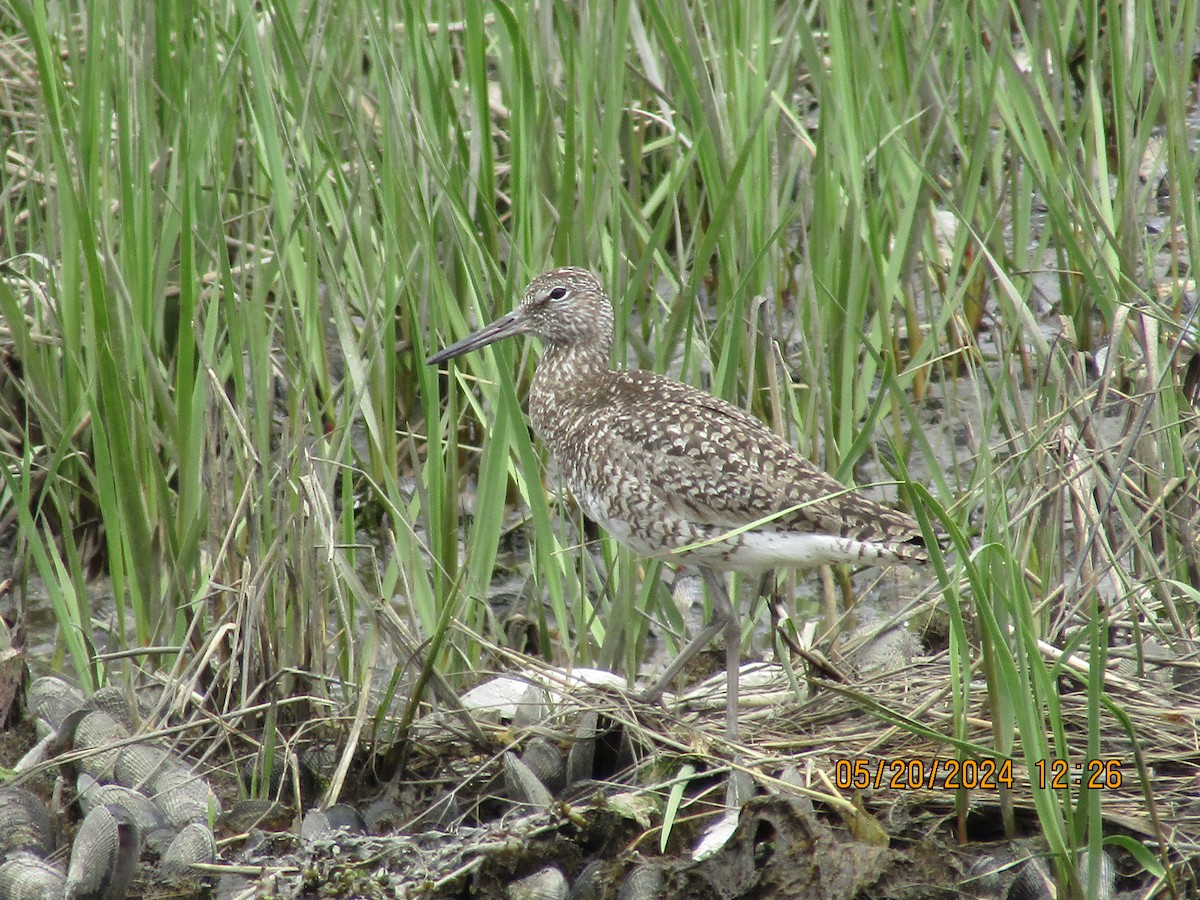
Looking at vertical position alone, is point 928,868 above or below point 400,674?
below

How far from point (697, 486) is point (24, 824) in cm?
196

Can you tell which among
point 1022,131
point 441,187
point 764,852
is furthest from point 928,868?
point 1022,131

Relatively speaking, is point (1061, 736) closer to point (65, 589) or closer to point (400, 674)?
point (400, 674)

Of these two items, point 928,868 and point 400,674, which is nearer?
point 928,868

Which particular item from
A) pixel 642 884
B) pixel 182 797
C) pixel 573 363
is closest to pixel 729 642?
pixel 642 884

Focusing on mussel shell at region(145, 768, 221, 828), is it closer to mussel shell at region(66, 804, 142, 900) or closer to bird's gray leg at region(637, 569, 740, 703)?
mussel shell at region(66, 804, 142, 900)

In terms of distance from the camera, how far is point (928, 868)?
3.34 m

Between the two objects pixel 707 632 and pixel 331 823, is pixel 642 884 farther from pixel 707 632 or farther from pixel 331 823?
pixel 707 632

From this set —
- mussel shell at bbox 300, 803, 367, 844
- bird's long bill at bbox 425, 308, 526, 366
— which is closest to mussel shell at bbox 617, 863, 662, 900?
mussel shell at bbox 300, 803, 367, 844

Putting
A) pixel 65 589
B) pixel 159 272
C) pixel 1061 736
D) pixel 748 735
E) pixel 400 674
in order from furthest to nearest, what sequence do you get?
pixel 65 589
pixel 159 272
pixel 748 735
pixel 400 674
pixel 1061 736

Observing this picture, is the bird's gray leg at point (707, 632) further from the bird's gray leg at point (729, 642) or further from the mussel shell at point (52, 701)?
the mussel shell at point (52, 701)

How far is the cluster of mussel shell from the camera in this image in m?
3.52

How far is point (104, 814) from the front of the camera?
3549 millimetres

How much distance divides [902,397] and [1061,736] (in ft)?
3.84
